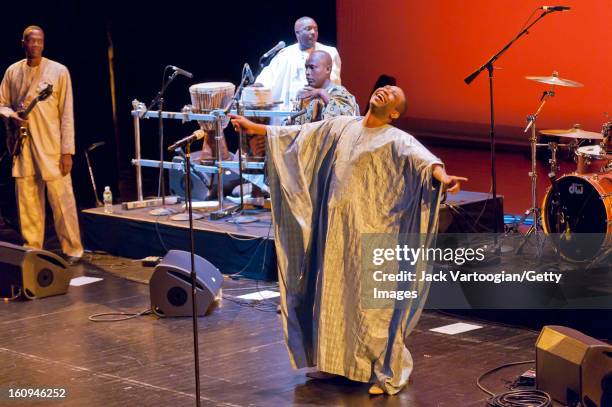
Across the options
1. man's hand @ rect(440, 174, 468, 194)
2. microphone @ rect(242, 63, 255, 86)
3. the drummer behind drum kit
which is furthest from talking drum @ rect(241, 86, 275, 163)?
man's hand @ rect(440, 174, 468, 194)

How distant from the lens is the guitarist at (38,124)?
8.85 meters

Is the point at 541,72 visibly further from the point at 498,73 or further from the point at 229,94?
the point at 229,94

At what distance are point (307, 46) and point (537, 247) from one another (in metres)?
3.24

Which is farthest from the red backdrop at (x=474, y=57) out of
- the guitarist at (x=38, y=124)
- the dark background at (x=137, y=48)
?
the guitarist at (x=38, y=124)

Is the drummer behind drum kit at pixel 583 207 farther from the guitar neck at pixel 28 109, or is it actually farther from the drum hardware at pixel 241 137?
the guitar neck at pixel 28 109

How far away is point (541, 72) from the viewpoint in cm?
1017

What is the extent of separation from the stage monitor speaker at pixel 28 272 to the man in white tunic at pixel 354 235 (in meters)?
2.84

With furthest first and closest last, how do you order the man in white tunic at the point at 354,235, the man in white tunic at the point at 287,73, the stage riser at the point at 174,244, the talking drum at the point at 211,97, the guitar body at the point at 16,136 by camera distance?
the man in white tunic at the point at 287,73
the talking drum at the point at 211,97
the guitar body at the point at 16,136
the stage riser at the point at 174,244
the man in white tunic at the point at 354,235

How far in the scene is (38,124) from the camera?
8.88m

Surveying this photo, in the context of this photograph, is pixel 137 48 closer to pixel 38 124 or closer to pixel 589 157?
Result: pixel 38 124

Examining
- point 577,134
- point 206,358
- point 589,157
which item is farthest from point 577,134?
point 206,358

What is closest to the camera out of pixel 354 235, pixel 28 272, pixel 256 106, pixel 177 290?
pixel 354 235

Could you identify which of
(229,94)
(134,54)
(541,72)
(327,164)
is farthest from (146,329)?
(134,54)

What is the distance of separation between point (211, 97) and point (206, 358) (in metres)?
3.41
